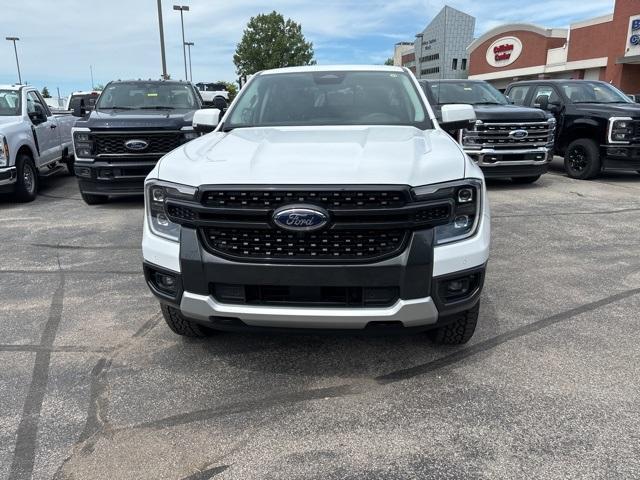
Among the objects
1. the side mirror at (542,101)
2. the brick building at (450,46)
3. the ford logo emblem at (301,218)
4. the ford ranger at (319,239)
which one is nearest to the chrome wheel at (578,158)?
the side mirror at (542,101)

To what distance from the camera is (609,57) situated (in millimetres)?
29734

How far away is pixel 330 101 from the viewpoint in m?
4.44

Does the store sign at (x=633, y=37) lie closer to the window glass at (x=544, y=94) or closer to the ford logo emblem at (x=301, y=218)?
the window glass at (x=544, y=94)

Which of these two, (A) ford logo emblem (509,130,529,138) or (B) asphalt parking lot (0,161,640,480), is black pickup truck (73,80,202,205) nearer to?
(B) asphalt parking lot (0,161,640,480)

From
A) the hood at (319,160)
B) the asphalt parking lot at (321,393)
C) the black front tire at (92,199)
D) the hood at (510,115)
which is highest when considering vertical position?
the hood at (510,115)

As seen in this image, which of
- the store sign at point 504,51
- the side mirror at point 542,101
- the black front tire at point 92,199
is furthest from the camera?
the store sign at point 504,51

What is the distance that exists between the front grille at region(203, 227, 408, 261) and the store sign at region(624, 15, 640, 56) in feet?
103

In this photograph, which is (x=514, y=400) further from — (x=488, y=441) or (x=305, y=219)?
(x=305, y=219)

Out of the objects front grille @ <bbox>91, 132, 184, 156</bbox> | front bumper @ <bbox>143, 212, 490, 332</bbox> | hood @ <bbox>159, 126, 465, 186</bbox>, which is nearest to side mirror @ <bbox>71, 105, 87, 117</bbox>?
front grille @ <bbox>91, 132, 184, 156</bbox>

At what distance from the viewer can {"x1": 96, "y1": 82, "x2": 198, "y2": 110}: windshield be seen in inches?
362

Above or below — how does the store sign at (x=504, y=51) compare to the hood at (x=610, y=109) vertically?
above

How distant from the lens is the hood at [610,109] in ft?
31.6

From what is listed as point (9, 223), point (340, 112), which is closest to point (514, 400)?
point (340, 112)

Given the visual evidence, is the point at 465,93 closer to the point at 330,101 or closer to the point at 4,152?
the point at 330,101
